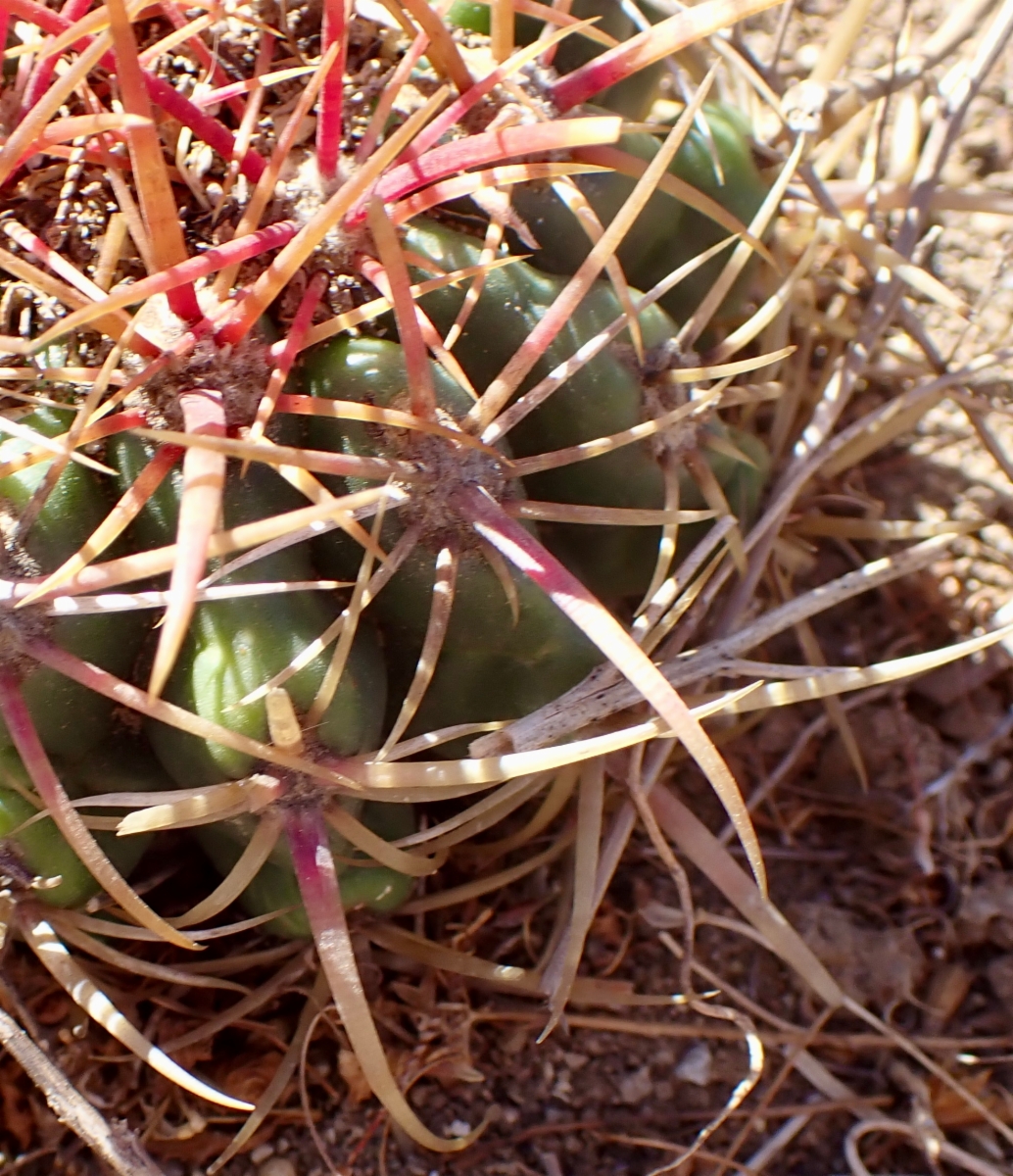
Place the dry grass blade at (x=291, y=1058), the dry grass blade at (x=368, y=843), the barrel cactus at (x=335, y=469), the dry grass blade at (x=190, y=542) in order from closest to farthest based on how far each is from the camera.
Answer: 1. the dry grass blade at (x=190, y=542)
2. the barrel cactus at (x=335, y=469)
3. the dry grass blade at (x=368, y=843)
4. the dry grass blade at (x=291, y=1058)

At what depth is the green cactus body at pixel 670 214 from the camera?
713 millimetres

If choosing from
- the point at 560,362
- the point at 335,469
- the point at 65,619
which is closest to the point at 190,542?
the point at 335,469

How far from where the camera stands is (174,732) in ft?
2.11

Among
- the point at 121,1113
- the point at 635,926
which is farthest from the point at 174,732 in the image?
the point at 635,926

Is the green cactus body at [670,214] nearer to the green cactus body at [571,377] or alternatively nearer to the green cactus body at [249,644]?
the green cactus body at [571,377]

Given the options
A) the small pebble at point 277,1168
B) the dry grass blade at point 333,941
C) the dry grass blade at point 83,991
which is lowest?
the small pebble at point 277,1168

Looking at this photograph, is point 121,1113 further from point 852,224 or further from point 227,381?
point 852,224

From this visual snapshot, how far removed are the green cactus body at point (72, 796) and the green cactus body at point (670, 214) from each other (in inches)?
16.1

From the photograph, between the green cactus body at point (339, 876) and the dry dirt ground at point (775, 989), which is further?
the dry dirt ground at point (775, 989)

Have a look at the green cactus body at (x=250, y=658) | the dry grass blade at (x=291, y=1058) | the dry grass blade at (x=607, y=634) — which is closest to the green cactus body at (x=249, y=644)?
the green cactus body at (x=250, y=658)

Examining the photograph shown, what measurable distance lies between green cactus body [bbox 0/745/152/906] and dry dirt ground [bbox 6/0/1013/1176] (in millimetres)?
146

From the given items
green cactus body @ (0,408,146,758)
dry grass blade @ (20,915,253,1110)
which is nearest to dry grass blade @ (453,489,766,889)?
green cactus body @ (0,408,146,758)

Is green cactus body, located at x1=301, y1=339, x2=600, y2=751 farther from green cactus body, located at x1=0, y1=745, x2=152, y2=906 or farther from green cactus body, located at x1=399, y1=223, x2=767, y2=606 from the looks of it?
green cactus body, located at x1=0, y1=745, x2=152, y2=906

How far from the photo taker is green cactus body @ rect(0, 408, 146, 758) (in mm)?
599
